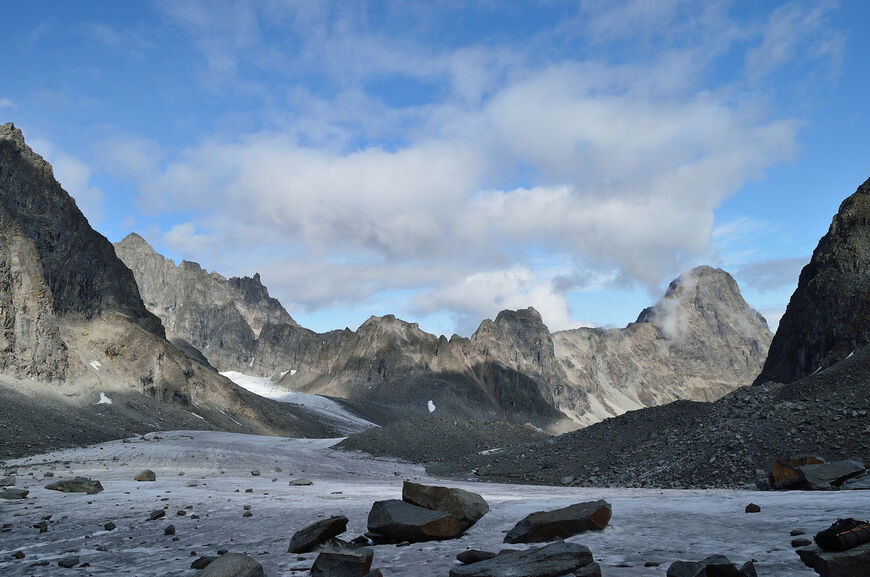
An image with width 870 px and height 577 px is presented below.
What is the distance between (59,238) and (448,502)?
11316cm

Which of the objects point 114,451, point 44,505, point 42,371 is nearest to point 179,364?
point 42,371

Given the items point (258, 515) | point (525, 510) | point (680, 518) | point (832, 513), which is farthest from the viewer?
point (258, 515)

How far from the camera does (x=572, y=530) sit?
35.6 feet

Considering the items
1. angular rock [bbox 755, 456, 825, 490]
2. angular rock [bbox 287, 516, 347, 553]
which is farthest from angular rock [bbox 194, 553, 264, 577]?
angular rock [bbox 755, 456, 825, 490]

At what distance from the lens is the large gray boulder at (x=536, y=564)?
8.29 m

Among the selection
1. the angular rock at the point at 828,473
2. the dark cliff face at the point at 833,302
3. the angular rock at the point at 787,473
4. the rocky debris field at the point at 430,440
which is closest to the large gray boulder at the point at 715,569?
the angular rock at the point at 828,473

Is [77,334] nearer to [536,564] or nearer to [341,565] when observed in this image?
[341,565]

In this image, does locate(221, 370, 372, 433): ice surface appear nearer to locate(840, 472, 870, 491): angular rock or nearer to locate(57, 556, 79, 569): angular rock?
locate(840, 472, 870, 491): angular rock

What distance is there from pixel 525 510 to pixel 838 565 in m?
7.53

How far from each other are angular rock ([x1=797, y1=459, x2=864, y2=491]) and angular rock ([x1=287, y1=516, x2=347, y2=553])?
43.9 ft

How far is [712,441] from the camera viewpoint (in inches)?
1096

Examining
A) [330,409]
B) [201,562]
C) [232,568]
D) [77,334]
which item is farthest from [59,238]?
[232,568]

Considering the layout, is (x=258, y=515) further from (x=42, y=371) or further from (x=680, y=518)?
(x=42, y=371)

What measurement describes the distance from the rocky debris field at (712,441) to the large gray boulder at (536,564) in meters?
17.0
